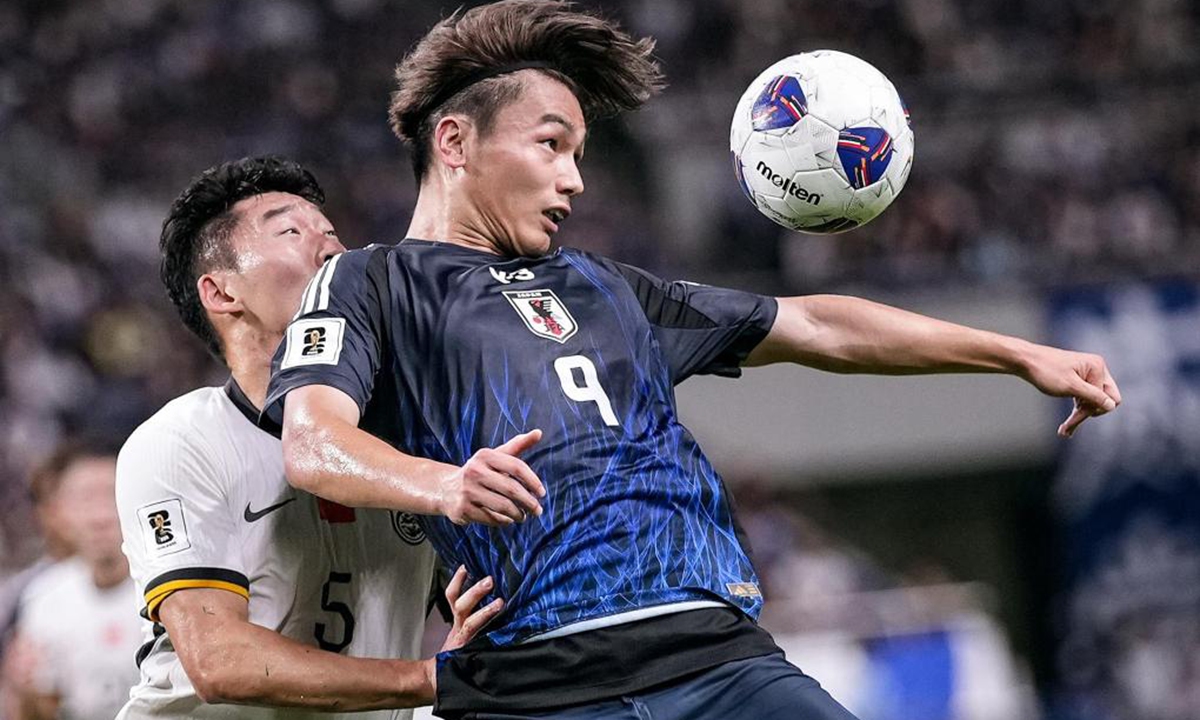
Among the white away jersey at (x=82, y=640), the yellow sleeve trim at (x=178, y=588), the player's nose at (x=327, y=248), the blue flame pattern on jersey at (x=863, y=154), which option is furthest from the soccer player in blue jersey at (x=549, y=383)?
the white away jersey at (x=82, y=640)

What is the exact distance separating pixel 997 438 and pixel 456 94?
12318mm

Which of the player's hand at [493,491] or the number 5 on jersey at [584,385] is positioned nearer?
the player's hand at [493,491]

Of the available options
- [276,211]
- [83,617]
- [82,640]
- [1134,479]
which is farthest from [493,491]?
[1134,479]

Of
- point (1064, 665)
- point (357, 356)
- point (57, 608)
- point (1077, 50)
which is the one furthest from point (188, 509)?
point (1077, 50)

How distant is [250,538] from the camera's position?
Answer: 4.24m

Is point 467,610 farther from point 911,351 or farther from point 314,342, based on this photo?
point 911,351

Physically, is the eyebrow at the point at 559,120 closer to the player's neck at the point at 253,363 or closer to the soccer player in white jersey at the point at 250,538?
the soccer player in white jersey at the point at 250,538

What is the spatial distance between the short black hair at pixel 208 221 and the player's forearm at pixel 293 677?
1137 mm

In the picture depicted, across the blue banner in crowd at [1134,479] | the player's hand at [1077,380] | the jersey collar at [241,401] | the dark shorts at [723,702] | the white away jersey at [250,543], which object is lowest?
the dark shorts at [723,702]

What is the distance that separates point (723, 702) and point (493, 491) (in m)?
0.83

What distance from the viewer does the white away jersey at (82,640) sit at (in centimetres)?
627

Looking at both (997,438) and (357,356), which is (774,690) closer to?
(357,356)

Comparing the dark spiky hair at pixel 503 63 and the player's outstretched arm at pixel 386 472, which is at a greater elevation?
the dark spiky hair at pixel 503 63

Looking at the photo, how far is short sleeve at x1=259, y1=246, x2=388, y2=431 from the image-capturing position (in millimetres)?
3463
